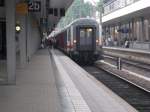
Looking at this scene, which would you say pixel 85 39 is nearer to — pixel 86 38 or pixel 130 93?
pixel 86 38

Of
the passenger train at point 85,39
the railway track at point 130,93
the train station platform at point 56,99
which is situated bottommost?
the railway track at point 130,93

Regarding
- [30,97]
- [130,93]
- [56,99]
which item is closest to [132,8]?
[130,93]

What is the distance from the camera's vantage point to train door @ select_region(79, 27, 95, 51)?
33719 mm

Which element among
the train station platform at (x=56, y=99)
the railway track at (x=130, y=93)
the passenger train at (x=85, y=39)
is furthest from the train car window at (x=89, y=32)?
the train station platform at (x=56, y=99)

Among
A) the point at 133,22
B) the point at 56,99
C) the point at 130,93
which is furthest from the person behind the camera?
the point at 133,22

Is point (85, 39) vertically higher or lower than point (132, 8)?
lower

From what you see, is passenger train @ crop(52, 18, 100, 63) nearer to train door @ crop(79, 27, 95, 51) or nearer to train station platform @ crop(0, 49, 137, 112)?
train door @ crop(79, 27, 95, 51)

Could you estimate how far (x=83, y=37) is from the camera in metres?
33.8

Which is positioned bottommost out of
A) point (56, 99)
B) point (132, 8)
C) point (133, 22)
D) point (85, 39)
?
point (56, 99)

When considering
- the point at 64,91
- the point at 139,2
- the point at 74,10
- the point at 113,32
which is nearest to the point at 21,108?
the point at 64,91

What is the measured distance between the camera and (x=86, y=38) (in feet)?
111

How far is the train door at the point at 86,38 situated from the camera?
33.7 m

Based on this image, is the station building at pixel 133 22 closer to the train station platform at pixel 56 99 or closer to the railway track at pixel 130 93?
the railway track at pixel 130 93

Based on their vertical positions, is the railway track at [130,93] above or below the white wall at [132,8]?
below
